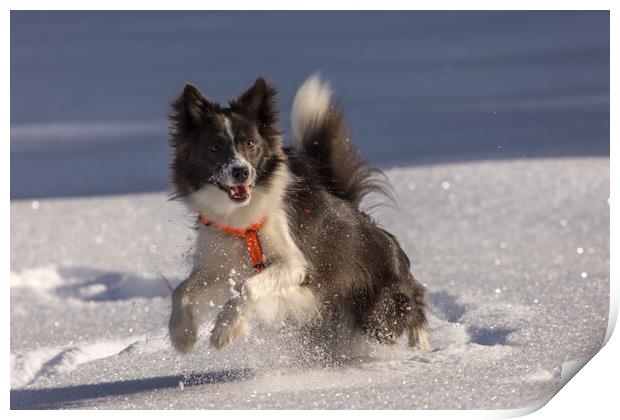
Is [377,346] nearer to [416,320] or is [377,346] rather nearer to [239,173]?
[416,320]

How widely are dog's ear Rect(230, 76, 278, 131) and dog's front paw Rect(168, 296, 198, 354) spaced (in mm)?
857

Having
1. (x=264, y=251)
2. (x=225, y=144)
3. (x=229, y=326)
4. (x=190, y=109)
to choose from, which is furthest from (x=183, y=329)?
(x=190, y=109)

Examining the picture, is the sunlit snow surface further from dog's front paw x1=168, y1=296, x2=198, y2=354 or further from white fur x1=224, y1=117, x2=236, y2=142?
white fur x1=224, y1=117, x2=236, y2=142

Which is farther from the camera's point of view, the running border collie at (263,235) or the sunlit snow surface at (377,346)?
the running border collie at (263,235)

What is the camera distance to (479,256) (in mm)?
7078

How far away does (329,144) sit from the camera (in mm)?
5008

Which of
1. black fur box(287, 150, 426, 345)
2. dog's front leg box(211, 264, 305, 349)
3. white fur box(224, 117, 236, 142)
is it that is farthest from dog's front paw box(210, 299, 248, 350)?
white fur box(224, 117, 236, 142)

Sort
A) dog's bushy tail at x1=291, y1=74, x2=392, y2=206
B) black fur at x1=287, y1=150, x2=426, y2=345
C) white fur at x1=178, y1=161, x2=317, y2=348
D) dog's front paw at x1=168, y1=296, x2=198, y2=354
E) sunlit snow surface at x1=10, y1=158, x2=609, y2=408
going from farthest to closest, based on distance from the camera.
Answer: dog's bushy tail at x1=291, y1=74, x2=392, y2=206 < black fur at x1=287, y1=150, x2=426, y2=345 < white fur at x1=178, y1=161, x2=317, y2=348 < dog's front paw at x1=168, y1=296, x2=198, y2=354 < sunlit snow surface at x1=10, y1=158, x2=609, y2=408

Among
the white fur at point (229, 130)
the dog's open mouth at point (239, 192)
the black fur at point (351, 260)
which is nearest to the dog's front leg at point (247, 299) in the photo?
the black fur at point (351, 260)

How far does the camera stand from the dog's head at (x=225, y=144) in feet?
14.5

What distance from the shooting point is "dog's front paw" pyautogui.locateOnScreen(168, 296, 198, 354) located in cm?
439

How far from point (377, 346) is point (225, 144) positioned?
48.4 inches

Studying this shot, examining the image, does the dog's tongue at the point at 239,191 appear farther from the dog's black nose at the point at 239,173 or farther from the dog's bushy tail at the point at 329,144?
the dog's bushy tail at the point at 329,144
